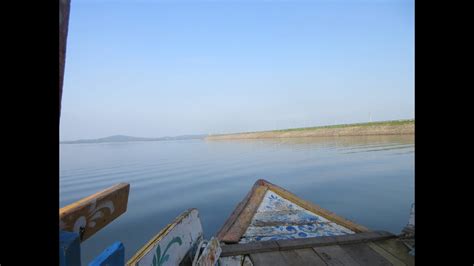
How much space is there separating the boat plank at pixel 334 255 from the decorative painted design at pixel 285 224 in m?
0.84

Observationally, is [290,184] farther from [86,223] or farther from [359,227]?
[86,223]

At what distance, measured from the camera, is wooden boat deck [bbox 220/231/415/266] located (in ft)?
11.1

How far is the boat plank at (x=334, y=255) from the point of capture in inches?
131

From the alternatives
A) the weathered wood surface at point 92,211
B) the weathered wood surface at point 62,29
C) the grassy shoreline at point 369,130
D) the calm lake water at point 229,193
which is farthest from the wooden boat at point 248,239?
the grassy shoreline at point 369,130

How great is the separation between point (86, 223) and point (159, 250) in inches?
36.6

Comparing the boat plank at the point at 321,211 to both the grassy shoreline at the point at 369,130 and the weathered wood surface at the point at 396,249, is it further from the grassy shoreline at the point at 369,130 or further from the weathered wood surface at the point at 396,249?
the grassy shoreline at the point at 369,130

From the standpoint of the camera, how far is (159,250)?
2482mm

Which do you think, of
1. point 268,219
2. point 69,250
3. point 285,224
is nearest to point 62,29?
point 69,250

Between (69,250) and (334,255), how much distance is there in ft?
10.9

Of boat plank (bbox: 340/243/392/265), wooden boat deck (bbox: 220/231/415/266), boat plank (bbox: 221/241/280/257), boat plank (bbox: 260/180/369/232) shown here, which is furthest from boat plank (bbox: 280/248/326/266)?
boat plank (bbox: 260/180/369/232)

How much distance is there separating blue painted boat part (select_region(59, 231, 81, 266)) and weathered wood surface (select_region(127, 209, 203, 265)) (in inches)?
41.5

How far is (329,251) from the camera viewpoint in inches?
144
